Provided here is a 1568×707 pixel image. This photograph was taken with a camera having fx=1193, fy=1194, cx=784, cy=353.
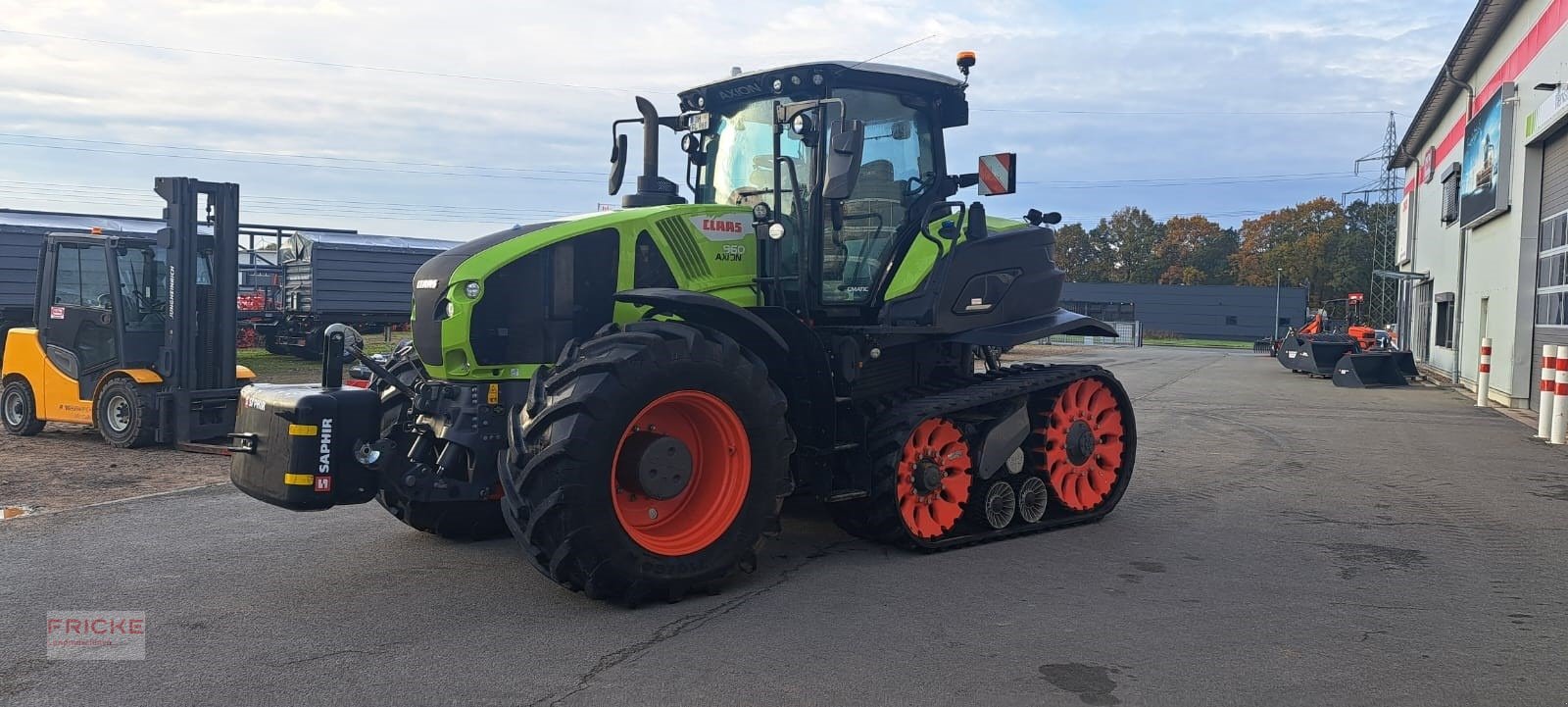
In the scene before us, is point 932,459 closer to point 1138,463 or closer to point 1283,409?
point 1138,463

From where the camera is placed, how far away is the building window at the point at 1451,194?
2622 centimetres

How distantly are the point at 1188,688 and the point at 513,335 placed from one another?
3433 mm

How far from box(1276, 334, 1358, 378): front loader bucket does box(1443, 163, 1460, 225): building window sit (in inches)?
137

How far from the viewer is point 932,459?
22.8ft

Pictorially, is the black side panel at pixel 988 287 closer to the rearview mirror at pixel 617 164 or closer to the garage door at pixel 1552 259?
the rearview mirror at pixel 617 164

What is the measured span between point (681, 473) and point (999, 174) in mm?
2808

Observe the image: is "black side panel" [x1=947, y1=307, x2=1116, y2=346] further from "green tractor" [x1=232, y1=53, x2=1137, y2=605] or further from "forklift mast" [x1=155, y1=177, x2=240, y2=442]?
"forklift mast" [x1=155, y1=177, x2=240, y2=442]

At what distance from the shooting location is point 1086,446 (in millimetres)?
7910

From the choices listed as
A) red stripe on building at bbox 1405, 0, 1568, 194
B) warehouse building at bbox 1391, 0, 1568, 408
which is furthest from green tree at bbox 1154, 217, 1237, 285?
red stripe on building at bbox 1405, 0, 1568, 194

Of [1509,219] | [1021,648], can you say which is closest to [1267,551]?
[1021,648]

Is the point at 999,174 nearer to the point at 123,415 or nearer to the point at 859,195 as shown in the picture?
the point at 859,195

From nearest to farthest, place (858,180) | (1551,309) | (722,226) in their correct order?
(722,226), (858,180), (1551,309)

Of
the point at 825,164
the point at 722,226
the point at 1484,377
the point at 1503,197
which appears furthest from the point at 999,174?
the point at 1503,197

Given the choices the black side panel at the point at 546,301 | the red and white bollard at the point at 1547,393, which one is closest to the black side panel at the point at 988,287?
the black side panel at the point at 546,301
